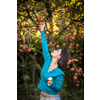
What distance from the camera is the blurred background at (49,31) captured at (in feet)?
8.73

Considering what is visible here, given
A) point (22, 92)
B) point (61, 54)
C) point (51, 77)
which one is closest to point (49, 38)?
point (61, 54)

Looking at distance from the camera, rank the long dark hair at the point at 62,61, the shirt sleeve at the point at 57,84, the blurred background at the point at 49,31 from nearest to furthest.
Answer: the shirt sleeve at the point at 57,84 → the long dark hair at the point at 62,61 → the blurred background at the point at 49,31

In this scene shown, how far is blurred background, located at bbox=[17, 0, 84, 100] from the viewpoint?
8.73ft

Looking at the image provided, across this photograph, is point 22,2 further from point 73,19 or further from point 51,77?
point 51,77

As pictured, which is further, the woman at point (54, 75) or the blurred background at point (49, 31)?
the blurred background at point (49, 31)

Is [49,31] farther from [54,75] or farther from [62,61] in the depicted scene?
[54,75]

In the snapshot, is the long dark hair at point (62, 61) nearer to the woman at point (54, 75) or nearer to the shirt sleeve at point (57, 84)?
the woman at point (54, 75)

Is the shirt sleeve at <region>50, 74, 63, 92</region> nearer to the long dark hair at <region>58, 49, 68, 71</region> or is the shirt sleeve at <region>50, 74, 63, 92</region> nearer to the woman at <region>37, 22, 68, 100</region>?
the woman at <region>37, 22, 68, 100</region>

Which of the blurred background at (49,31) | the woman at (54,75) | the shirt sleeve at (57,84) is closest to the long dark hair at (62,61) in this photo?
the woman at (54,75)

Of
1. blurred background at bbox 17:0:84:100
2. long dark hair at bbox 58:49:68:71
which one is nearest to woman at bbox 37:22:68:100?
long dark hair at bbox 58:49:68:71

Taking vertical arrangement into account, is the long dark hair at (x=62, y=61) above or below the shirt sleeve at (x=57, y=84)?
above

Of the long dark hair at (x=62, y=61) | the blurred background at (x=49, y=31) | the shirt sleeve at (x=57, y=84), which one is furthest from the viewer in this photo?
the blurred background at (x=49, y=31)

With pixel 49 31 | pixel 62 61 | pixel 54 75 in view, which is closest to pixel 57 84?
pixel 54 75

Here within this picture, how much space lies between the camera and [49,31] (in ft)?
9.14
